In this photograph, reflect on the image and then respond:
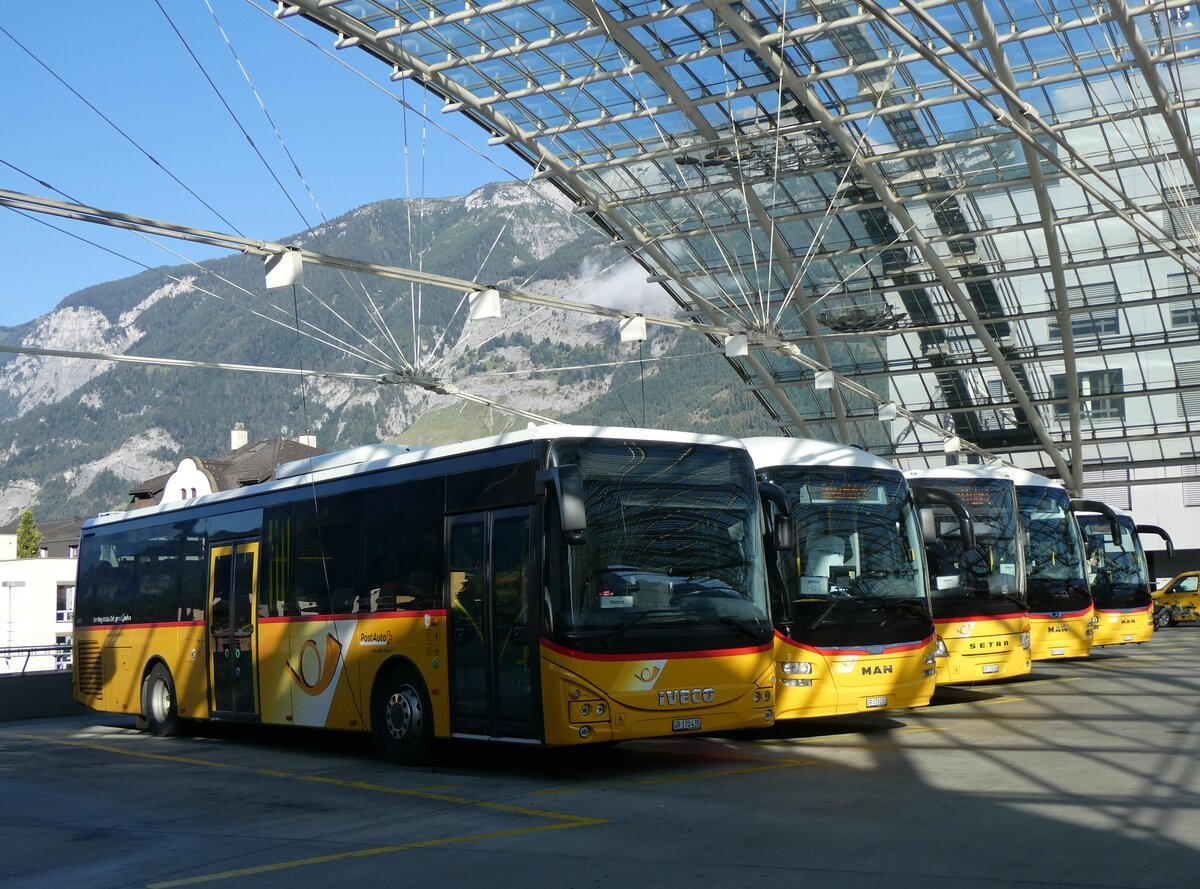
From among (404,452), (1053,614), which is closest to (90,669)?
(404,452)

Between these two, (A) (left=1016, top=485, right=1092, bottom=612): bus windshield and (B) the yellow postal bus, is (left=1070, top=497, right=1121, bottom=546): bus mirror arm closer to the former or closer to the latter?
(B) the yellow postal bus

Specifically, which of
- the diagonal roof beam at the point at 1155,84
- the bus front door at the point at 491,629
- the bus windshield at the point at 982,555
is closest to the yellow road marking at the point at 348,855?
the bus front door at the point at 491,629

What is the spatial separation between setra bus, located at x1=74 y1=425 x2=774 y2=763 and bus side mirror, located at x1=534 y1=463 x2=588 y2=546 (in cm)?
2

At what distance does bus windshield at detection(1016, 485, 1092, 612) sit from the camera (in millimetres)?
20688

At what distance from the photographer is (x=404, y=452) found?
13.9m

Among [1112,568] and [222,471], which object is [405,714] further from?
[222,471]

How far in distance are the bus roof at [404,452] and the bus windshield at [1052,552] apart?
9627 mm

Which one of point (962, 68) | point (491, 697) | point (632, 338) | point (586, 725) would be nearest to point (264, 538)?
point (491, 697)

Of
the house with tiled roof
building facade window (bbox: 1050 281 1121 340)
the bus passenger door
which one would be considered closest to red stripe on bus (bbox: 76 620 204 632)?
the bus passenger door

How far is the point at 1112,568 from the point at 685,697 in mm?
17789

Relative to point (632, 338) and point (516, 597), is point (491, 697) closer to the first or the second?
point (516, 597)

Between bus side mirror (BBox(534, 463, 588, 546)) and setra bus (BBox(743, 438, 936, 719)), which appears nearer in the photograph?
bus side mirror (BBox(534, 463, 588, 546))

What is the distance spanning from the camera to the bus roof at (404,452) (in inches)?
462

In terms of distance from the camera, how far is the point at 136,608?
18094mm
